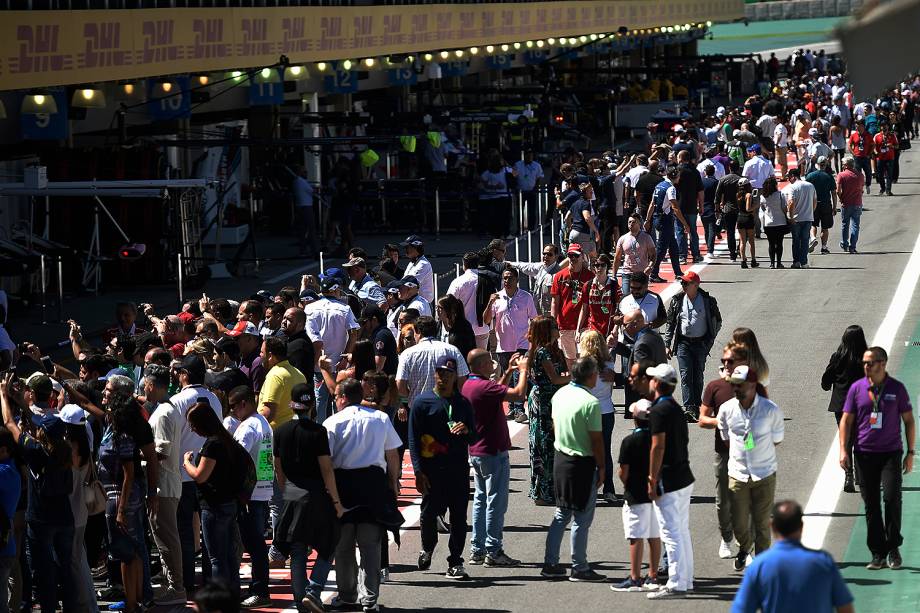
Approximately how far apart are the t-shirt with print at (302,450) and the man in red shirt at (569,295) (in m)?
6.28

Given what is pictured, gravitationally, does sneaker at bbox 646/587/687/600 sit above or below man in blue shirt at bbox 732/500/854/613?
below

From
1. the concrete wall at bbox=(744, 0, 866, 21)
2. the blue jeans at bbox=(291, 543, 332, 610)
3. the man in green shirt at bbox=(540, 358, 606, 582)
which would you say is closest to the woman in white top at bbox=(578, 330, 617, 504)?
the man in green shirt at bbox=(540, 358, 606, 582)

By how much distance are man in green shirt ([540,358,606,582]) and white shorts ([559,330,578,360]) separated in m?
5.37

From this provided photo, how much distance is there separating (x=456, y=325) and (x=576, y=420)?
4137 millimetres

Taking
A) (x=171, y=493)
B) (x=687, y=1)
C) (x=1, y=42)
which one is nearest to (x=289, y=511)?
(x=171, y=493)

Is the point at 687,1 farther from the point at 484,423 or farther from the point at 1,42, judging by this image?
the point at 484,423

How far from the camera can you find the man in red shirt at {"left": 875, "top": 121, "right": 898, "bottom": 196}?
34062 millimetres

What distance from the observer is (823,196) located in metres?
25.7

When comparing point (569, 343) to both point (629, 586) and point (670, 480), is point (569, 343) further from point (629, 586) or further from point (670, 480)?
point (670, 480)

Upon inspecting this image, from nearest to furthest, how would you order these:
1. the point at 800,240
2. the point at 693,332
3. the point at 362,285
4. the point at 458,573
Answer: the point at 458,573 → the point at 693,332 → the point at 362,285 → the point at 800,240

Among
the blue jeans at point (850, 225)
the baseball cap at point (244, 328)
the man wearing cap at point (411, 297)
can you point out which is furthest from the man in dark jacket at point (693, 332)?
the blue jeans at point (850, 225)

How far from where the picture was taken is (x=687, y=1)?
62.7 m

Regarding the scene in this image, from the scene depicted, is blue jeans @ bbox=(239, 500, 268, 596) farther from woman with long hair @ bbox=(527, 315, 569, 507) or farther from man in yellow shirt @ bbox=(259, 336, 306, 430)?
woman with long hair @ bbox=(527, 315, 569, 507)

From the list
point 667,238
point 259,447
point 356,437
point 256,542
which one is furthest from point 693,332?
point 667,238
